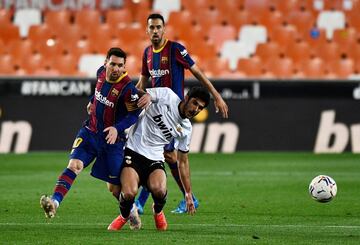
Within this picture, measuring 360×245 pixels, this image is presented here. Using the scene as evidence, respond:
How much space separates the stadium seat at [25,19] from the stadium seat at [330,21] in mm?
6329

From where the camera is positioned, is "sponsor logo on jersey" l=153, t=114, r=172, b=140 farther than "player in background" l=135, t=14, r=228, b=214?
No

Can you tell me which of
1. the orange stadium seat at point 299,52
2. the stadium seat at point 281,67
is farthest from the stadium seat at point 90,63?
the orange stadium seat at point 299,52

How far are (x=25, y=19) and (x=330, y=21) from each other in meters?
6.78

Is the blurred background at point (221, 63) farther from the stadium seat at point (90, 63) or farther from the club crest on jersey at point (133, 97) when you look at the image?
the club crest on jersey at point (133, 97)

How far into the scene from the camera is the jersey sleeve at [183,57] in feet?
33.4

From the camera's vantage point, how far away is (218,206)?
1076cm

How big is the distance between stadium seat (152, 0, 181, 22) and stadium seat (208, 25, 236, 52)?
105 cm

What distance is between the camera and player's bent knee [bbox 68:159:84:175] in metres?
8.55

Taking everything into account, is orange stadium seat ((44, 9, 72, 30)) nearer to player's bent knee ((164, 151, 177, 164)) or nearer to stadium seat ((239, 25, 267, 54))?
stadium seat ((239, 25, 267, 54))

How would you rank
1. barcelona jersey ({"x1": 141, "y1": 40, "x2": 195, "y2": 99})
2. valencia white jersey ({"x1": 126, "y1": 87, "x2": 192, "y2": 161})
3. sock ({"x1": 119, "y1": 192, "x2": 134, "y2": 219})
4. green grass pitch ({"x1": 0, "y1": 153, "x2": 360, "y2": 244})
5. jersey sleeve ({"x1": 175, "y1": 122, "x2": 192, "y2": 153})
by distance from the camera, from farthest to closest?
barcelona jersey ({"x1": 141, "y1": 40, "x2": 195, "y2": 99})
jersey sleeve ({"x1": 175, "y1": 122, "x2": 192, "y2": 153})
valencia white jersey ({"x1": 126, "y1": 87, "x2": 192, "y2": 161})
sock ({"x1": 119, "y1": 192, "x2": 134, "y2": 219})
green grass pitch ({"x1": 0, "y1": 153, "x2": 360, "y2": 244})

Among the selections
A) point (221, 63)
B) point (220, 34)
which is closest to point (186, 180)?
point (221, 63)

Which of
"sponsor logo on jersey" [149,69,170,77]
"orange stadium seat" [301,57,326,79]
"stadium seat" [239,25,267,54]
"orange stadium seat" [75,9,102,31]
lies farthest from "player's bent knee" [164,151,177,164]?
"orange stadium seat" [75,9,102,31]

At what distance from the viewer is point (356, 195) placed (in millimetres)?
11922

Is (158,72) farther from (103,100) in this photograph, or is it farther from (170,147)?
(103,100)
